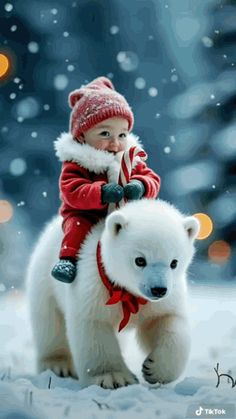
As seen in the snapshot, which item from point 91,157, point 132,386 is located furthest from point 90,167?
point 132,386

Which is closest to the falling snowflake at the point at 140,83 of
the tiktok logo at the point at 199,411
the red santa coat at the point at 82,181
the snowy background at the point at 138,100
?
the snowy background at the point at 138,100

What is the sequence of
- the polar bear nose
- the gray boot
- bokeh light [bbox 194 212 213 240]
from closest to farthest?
the polar bear nose, the gray boot, bokeh light [bbox 194 212 213 240]

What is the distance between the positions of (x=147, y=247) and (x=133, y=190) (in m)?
0.11

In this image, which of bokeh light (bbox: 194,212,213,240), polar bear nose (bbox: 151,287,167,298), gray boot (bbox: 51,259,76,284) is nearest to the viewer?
polar bear nose (bbox: 151,287,167,298)

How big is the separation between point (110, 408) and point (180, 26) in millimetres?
671

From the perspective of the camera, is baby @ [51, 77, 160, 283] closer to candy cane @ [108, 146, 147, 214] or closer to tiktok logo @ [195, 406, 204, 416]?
candy cane @ [108, 146, 147, 214]

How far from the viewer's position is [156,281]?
3.11 feet

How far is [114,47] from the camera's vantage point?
50.8 inches

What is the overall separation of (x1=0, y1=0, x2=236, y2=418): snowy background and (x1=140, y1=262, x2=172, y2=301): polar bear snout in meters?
0.29

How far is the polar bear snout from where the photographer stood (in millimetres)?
949

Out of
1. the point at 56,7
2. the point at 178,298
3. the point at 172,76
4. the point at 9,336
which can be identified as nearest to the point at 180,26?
the point at 172,76

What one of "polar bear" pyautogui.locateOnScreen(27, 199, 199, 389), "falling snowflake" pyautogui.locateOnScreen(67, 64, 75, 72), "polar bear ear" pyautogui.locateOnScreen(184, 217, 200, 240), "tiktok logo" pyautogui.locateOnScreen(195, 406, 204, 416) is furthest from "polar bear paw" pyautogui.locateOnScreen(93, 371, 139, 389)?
"falling snowflake" pyautogui.locateOnScreen(67, 64, 75, 72)

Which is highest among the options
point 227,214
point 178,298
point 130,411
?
point 227,214

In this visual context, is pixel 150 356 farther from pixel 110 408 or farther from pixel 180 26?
pixel 180 26
